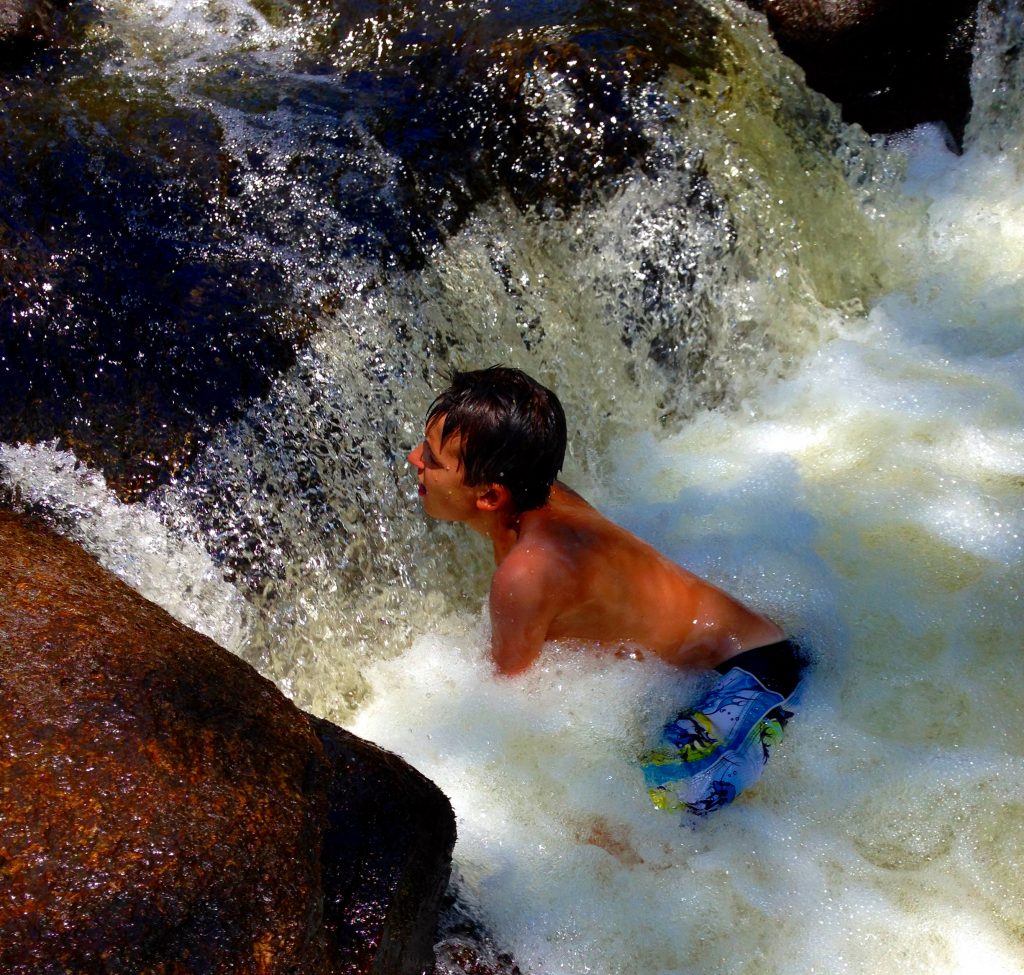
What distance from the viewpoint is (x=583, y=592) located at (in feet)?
8.86

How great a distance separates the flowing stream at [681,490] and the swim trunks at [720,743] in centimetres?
16

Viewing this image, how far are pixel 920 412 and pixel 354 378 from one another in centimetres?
205

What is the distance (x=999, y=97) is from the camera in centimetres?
504

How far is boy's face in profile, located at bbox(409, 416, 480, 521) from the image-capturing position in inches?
105

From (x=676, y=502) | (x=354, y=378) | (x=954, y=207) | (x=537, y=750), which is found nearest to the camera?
(x=537, y=750)

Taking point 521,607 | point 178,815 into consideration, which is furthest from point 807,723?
point 178,815

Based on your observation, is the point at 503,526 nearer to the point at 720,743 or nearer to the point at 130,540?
the point at 720,743

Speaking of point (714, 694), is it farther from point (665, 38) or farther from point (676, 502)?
point (665, 38)

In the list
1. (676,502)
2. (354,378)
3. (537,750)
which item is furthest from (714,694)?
(354,378)

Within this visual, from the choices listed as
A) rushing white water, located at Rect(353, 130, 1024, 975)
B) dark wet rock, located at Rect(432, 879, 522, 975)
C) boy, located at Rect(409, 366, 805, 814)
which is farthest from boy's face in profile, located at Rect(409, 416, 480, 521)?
dark wet rock, located at Rect(432, 879, 522, 975)

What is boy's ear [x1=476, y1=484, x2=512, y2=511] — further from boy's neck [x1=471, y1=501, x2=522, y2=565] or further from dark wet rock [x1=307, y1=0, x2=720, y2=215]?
dark wet rock [x1=307, y1=0, x2=720, y2=215]

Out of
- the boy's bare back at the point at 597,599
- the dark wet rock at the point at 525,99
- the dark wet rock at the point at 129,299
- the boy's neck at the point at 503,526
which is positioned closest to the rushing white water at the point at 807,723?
the boy's bare back at the point at 597,599

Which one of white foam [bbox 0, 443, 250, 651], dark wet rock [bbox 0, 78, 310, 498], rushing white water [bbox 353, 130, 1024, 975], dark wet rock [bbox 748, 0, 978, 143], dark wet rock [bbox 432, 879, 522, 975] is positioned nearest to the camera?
dark wet rock [bbox 432, 879, 522, 975]

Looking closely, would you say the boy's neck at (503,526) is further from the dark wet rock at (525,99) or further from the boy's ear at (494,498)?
the dark wet rock at (525,99)
